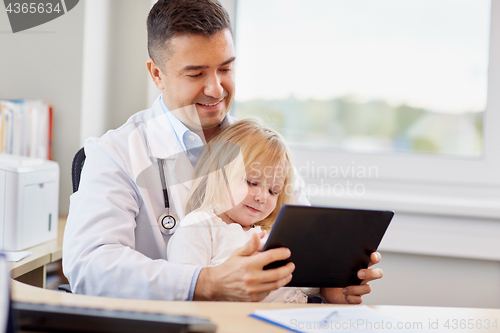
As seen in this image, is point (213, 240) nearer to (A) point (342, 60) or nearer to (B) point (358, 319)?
(B) point (358, 319)

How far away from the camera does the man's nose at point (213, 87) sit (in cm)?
134

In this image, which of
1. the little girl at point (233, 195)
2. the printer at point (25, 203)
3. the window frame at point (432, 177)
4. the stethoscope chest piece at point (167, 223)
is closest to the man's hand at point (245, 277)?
the little girl at point (233, 195)

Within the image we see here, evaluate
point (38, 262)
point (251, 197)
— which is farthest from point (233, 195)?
point (38, 262)

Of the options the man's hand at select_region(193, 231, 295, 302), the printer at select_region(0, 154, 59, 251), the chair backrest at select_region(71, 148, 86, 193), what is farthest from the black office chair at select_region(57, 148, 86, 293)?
the man's hand at select_region(193, 231, 295, 302)

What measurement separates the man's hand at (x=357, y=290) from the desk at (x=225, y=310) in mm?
111

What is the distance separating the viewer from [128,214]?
115cm

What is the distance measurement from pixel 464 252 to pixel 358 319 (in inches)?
44.2

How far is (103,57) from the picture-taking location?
6.70 ft

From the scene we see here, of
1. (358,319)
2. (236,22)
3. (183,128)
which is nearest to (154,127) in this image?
(183,128)

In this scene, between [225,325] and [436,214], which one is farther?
[436,214]

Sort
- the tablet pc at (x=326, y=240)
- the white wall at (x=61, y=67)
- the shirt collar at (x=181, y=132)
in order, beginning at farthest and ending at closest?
the white wall at (x=61, y=67) → the shirt collar at (x=181, y=132) → the tablet pc at (x=326, y=240)

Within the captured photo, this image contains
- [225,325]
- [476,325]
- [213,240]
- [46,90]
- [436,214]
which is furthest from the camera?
[46,90]

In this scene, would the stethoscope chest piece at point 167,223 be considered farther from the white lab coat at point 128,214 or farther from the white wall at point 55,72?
the white wall at point 55,72

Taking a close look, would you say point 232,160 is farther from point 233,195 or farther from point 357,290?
point 357,290
